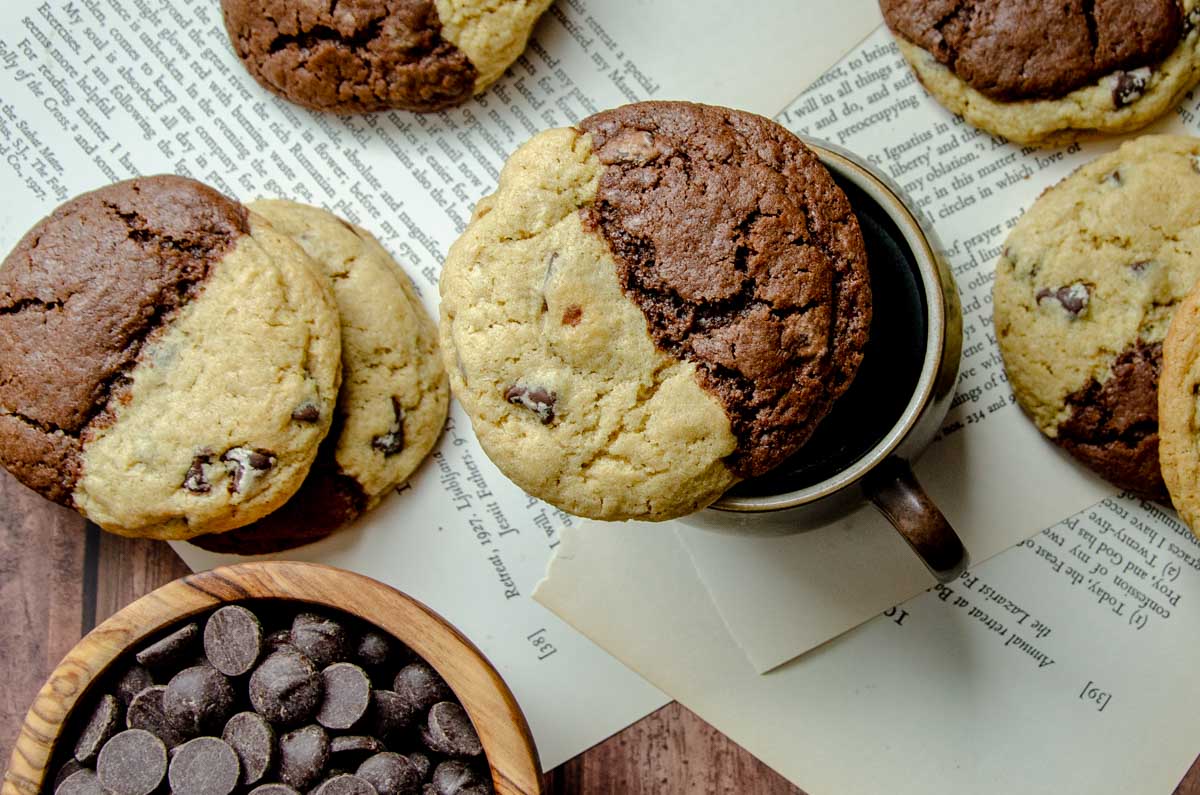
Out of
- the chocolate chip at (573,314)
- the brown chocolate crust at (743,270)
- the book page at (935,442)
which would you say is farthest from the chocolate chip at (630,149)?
the book page at (935,442)

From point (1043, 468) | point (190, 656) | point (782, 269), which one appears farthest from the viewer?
point (1043, 468)

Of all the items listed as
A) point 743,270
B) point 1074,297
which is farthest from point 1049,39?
point 743,270

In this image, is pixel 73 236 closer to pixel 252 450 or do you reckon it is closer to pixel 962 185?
pixel 252 450

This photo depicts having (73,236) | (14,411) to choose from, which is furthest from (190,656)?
(73,236)

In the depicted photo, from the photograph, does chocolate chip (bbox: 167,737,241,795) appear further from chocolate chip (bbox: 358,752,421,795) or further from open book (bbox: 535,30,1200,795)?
open book (bbox: 535,30,1200,795)

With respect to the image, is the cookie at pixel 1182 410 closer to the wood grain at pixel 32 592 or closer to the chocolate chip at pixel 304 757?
the chocolate chip at pixel 304 757

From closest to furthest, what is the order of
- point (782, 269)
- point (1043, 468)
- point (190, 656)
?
point (782, 269) < point (190, 656) < point (1043, 468)

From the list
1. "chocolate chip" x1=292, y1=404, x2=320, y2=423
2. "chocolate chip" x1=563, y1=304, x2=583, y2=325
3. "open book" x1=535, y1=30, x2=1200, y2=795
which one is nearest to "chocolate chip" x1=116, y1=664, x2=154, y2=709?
"chocolate chip" x1=292, y1=404, x2=320, y2=423

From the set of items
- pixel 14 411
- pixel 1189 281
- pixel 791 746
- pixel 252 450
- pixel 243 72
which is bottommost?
pixel 791 746
